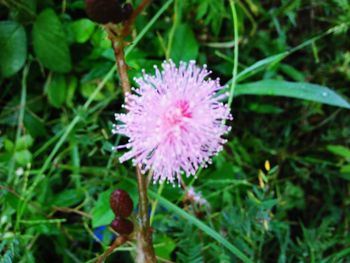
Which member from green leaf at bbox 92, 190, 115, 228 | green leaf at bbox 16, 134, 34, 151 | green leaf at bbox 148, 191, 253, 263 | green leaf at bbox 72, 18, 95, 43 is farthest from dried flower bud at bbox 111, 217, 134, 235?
green leaf at bbox 72, 18, 95, 43

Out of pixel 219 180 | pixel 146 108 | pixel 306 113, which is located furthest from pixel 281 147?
pixel 146 108

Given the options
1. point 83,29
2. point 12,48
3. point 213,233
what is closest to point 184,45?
point 83,29

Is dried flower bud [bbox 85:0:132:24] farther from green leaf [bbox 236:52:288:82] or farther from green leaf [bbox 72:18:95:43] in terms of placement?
green leaf [bbox 72:18:95:43]

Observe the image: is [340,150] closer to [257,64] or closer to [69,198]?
[257,64]

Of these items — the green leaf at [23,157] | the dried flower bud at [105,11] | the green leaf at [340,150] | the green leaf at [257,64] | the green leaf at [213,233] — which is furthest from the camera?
the green leaf at [340,150]

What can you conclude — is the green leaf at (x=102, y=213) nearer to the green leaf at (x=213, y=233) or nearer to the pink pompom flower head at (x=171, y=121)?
the green leaf at (x=213, y=233)

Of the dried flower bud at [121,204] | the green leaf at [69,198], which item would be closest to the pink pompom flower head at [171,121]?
the dried flower bud at [121,204]

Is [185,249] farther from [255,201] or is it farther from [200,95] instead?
[200,95]
